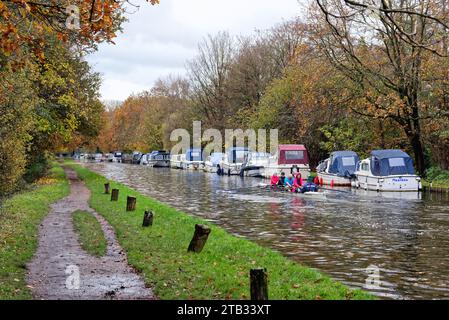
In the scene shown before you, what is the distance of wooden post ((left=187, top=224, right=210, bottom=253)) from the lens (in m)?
13.7

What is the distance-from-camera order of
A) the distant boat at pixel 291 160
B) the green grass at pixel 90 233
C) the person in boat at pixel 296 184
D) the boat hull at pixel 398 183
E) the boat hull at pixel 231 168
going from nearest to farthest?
the green grass at pixel 90 233
the person in boat at pixel 296 184
the boat hull at pixel 398 183
the distant boat at pixel 291 160
the boat hull at pixel 231 168

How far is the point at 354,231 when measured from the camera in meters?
19.0

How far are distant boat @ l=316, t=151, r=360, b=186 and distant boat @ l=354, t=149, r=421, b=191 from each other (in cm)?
405

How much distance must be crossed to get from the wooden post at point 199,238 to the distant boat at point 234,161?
42610mm

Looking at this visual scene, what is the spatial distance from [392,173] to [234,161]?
83.2 feet

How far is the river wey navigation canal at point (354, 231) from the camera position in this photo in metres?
12.3

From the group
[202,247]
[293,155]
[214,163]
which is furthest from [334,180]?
[202,247]

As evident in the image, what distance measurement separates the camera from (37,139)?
118 feet

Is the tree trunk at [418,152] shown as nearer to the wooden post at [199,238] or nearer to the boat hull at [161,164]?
the wooden post at [199,238]

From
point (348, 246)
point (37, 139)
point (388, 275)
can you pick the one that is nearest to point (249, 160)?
point (37, 139)

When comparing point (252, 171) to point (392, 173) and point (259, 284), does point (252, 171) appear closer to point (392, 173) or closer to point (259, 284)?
point (392, 173)

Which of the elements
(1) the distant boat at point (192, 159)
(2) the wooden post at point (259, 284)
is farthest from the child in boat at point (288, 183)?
(1) the distant boat at point (192, 159)
